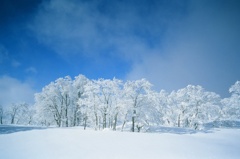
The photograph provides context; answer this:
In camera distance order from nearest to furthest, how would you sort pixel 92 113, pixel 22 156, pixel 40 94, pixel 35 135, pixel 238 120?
pixel 22 156 < pixel 35 135 < pixel 92 113 < pixel 40 94 < pixel 238 120

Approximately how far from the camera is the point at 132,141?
18.3 meters

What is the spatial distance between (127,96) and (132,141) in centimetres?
1974

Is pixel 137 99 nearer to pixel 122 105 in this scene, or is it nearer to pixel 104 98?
pixel 122 105

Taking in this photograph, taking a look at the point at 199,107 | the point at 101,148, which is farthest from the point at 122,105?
the point at 199,107

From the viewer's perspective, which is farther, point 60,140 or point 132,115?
point 132,115

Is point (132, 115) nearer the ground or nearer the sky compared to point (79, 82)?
nearer the ground

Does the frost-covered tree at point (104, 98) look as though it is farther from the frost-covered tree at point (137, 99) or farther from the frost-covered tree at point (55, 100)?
the frost-covered tree at point (55, 100)

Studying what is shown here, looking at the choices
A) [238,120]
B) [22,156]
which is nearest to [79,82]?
[22,156]

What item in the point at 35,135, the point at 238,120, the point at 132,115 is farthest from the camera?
the point at 238,120

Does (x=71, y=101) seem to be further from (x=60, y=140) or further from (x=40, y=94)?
(x=60, y=140)

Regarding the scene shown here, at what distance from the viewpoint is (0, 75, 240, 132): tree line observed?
37.6 metres

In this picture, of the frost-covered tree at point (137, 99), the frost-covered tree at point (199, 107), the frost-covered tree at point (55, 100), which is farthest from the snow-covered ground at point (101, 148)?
the frost-covered tree at point (199, 107)

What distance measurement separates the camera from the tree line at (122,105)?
123 ft

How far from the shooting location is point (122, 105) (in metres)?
35.3
